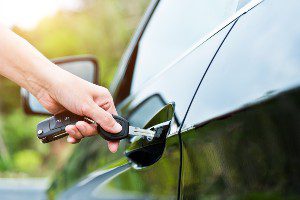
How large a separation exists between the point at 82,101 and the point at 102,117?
8 centimetres

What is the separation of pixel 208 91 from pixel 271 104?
345mm

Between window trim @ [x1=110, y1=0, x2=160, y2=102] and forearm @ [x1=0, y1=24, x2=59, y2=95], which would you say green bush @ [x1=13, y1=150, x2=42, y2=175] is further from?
forearm @ [x1=0, y1=24, x2=59, y2=95]

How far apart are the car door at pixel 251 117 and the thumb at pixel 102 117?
0.34 metres

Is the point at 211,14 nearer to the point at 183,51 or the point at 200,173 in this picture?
the point at 183,51

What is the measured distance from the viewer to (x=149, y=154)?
175cm

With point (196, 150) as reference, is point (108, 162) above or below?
below

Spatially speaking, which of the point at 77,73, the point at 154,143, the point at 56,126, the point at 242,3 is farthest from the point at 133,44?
the point at 242,3

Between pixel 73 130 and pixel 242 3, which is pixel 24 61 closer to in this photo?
pixel 73 130

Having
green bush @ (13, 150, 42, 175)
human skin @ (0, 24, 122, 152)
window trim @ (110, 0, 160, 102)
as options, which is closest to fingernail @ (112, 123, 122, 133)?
human skin @ (0, 24, 122, 152)

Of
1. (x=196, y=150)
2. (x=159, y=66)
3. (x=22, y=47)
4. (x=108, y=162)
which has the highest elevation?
(x=22, y=47)

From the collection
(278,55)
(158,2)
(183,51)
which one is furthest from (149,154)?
(158,2)

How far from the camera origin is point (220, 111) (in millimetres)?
1272

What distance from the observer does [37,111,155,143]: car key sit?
1764 millimetres

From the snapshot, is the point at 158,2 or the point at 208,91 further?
the point at 158,2
